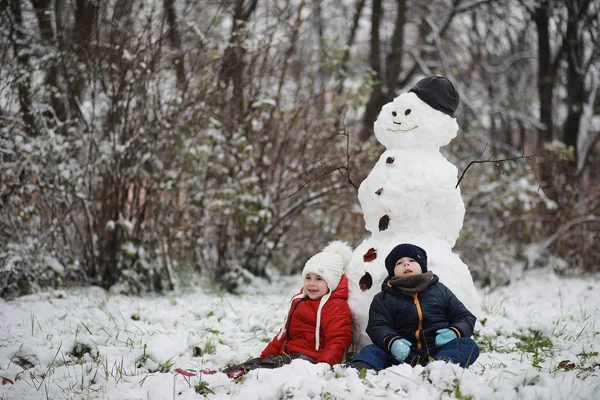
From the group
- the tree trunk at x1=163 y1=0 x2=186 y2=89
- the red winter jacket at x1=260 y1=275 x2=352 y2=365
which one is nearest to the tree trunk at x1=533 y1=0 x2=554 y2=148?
the tree trunk at x1=163 y1=0 x2=186 y2=89

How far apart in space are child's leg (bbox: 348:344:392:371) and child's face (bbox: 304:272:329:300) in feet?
1.69

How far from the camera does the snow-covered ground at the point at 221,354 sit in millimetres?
2545

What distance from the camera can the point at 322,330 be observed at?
3.29 m

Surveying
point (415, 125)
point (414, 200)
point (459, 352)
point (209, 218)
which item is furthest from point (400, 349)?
point (209, 218)

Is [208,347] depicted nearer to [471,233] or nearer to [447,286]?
[447,286]

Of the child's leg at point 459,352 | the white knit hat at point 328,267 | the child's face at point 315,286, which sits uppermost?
the white knit hat at point 328,267

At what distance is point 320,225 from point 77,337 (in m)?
4.25

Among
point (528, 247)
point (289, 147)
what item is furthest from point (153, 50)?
point (528, 247)

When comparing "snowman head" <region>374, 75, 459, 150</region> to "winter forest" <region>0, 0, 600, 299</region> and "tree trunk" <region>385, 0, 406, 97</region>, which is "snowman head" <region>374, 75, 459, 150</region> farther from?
"tree trunk" <region>385, 0, 406, 97</region>

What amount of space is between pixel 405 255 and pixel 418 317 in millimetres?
385

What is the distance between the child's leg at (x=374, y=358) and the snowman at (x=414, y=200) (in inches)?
11.7

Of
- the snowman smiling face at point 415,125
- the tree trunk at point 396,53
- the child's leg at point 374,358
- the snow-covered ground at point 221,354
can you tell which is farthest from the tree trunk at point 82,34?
the tree trunk at point 396,53

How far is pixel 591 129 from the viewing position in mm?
10008

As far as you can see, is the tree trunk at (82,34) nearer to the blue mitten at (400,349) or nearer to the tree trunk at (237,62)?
the tree trunk at (237,62)
